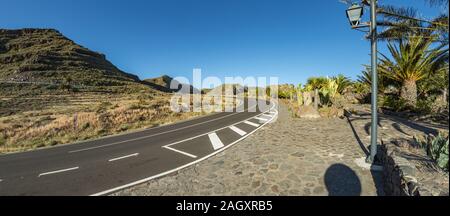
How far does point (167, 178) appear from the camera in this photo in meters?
6.01

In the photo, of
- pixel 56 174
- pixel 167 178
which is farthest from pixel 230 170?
pixel 56 174

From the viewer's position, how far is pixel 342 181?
15.8 ft

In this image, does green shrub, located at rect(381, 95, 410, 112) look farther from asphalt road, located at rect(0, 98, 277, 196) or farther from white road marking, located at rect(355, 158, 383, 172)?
asphalt road, located at rect(0, 98, 277, 196)

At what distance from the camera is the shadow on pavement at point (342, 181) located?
173 inches

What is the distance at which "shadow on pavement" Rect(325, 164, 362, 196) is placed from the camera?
4398mm

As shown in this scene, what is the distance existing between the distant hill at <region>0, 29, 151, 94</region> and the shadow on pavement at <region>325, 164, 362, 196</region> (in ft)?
197

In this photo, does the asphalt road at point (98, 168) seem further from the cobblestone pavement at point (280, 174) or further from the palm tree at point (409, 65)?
the palm tree at point (409, 65)

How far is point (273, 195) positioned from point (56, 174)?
6741 mm

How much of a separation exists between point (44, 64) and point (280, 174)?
3138 inches

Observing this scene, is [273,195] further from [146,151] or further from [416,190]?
[146,151]

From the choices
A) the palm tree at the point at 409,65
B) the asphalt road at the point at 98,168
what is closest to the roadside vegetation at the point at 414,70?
the palm tree at the point at 409,65

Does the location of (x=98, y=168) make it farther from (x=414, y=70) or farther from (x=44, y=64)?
(x=44, y=64)

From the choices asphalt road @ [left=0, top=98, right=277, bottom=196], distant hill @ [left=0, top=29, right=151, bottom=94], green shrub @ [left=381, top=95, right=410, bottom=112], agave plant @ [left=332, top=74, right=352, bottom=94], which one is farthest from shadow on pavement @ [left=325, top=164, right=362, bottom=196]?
distant hill @ [left=0, top=29, right=151, bottom=94]
